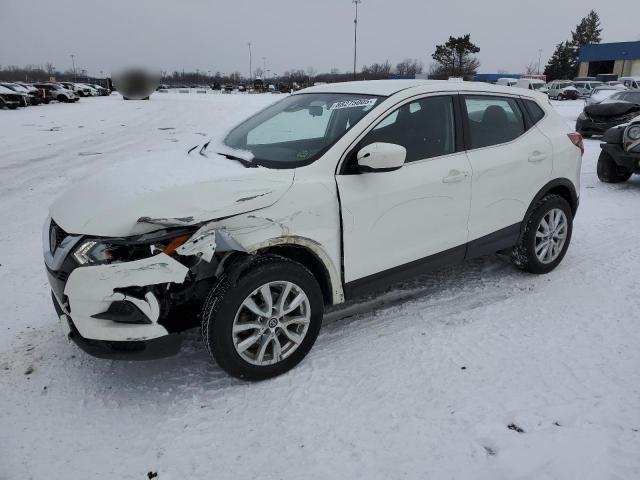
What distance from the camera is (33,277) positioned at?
14.1 feet

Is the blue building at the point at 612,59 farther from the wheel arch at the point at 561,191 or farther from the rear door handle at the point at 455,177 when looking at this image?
the rear door handle at the point at 455,177

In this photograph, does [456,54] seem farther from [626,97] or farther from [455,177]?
[455,177]

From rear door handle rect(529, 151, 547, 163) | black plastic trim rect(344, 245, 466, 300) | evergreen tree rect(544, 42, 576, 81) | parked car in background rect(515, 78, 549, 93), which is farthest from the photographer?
evergreen tree rect(544, 42, 576, 81)

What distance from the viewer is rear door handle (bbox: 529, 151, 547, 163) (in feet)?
13.5

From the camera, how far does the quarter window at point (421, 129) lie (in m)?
3.31

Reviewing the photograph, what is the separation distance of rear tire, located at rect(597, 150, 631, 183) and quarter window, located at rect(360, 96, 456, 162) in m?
5.78

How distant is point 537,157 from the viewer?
4.16 metres

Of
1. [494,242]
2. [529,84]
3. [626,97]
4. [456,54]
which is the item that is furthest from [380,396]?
[456,54]

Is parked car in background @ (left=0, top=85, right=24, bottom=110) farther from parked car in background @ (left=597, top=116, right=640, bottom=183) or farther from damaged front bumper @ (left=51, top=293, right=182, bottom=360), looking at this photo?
damaged front bumper @ (left=51, top=293, right=182, bottom=360)

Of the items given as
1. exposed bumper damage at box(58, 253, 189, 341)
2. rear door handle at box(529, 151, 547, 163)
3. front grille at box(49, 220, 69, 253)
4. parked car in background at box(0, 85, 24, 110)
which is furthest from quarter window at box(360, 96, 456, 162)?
parked car in background at box(0, 85, 24, 110)

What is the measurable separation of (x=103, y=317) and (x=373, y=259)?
165 centimetres

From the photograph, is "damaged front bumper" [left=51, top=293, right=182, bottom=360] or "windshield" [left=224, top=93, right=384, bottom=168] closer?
"damaged front bumper" [left=51, top=293, right=182, bottom=360]

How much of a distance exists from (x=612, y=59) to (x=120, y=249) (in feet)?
266

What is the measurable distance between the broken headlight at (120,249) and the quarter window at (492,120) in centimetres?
244
